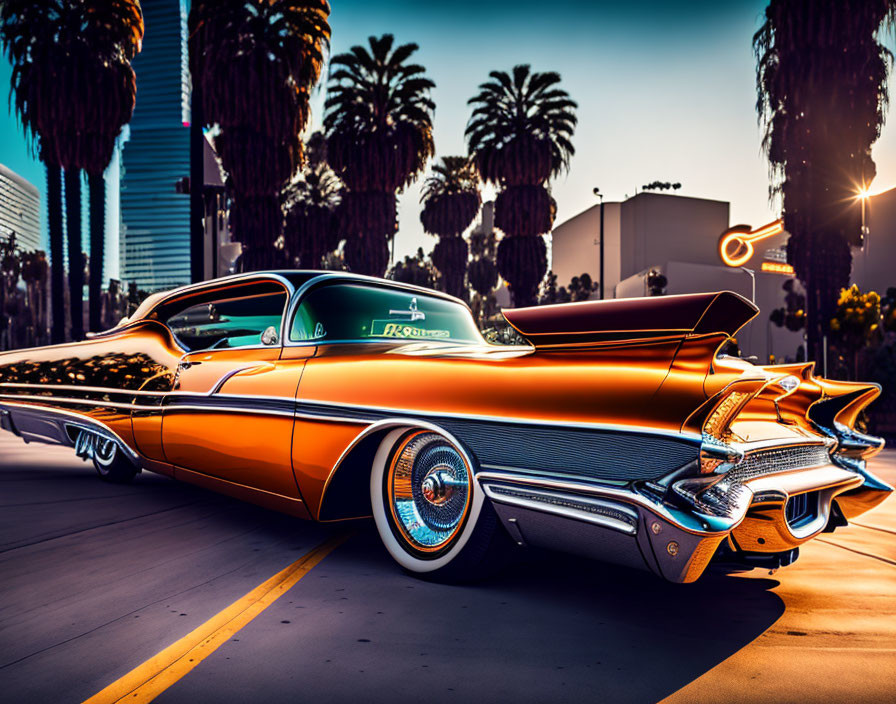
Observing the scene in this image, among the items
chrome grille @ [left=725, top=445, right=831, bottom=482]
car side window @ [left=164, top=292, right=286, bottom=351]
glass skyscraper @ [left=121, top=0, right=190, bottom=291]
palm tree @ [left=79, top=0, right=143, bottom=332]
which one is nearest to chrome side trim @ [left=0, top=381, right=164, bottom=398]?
car side window @ [left=164, top=292, right=286, bottom=351]

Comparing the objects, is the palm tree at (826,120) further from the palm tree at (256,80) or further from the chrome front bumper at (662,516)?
the chrome front bumper at (662,516)

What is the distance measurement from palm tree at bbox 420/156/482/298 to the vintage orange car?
3554 cm

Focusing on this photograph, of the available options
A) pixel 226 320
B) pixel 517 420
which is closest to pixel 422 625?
pixel 517 420

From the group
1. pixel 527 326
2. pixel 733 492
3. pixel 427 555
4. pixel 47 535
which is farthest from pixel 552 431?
pixel 47 535

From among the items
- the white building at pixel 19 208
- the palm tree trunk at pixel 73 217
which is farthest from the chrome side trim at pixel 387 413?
the white building at pixel 19 208

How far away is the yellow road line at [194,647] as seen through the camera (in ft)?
7.53

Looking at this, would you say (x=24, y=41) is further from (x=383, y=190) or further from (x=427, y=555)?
(x=427, y=555)

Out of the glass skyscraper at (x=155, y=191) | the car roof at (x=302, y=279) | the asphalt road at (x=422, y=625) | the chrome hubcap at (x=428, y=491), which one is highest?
the glass skyscraper at (x=155, y=191)

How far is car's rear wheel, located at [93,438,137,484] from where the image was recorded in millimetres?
6023

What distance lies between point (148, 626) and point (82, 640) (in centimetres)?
23

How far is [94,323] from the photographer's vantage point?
2695cm

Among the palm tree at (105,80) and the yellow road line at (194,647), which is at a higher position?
the palm tree at (105,80)

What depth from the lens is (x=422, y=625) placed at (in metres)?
2.89

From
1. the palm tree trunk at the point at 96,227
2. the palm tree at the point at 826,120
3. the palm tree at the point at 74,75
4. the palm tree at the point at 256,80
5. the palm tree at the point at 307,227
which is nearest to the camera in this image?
the palm tree at the point at 826,120
